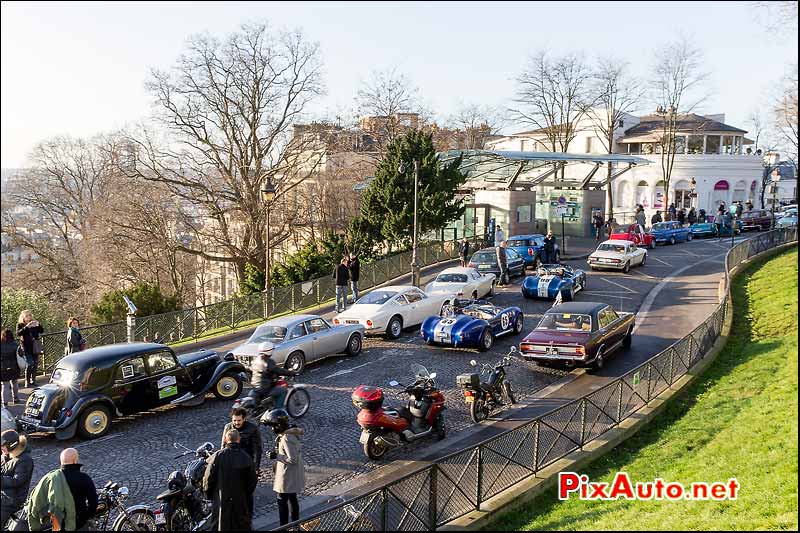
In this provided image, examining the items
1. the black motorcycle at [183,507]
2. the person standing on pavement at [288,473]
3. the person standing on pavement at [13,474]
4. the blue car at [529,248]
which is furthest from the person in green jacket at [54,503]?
the blue car at [529,248]

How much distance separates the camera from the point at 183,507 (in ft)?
27.6

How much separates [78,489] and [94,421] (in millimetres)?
4953

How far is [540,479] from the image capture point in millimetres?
9938

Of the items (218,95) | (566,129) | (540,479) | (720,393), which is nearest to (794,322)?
(720,393)

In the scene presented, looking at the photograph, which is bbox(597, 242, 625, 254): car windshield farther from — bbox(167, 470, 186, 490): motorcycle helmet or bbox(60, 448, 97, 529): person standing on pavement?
bbox(60, 448, 97, 529): person standing on pavement

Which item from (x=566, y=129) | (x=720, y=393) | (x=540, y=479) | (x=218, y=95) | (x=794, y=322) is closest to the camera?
(x=540, y=479)

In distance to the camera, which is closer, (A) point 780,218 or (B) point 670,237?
(B) point 670,237

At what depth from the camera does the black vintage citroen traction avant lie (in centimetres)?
1201

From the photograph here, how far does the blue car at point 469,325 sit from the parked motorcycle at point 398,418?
18.7ft

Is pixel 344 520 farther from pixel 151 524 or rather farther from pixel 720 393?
pixel 720 393

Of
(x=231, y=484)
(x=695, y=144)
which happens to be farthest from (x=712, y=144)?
Result: (x=231, y=484)

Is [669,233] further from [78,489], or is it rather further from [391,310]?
[78,489]

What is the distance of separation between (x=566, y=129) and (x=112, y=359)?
4904cm

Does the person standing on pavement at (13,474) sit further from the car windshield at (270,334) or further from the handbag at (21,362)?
the car windshield at (270,334)
